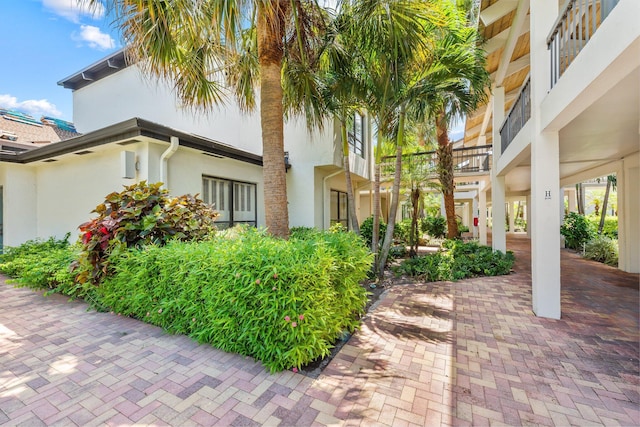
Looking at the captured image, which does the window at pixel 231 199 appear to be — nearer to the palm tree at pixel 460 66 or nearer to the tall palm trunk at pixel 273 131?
the tall palm trunk at pixel 273 131

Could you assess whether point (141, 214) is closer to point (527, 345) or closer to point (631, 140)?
point (527, 345)

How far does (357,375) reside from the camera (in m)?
3.09

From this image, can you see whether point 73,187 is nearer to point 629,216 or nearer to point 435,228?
point 629,216

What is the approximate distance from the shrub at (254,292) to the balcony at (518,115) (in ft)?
16.3

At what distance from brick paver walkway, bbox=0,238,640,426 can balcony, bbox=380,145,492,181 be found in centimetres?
635

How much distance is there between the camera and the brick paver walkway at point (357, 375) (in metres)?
2.50

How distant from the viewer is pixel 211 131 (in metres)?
10.8

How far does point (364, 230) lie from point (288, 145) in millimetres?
4989

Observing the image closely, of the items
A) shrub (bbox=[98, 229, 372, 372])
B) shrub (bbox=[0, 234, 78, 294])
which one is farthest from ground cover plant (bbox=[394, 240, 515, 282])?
shrub (bbox=[0, 234, 78, 294])

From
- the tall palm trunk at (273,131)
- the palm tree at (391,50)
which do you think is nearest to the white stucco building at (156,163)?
the palm tree at (391,50)

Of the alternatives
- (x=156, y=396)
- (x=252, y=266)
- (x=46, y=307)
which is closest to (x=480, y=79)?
(x=252, y=266)

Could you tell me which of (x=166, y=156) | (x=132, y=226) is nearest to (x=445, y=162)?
(x=166, y=156)

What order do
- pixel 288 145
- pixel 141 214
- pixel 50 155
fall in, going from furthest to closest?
pixel 288 145 → pixel 50 155 → pixel 141 214

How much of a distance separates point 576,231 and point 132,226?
1709 centimetres
